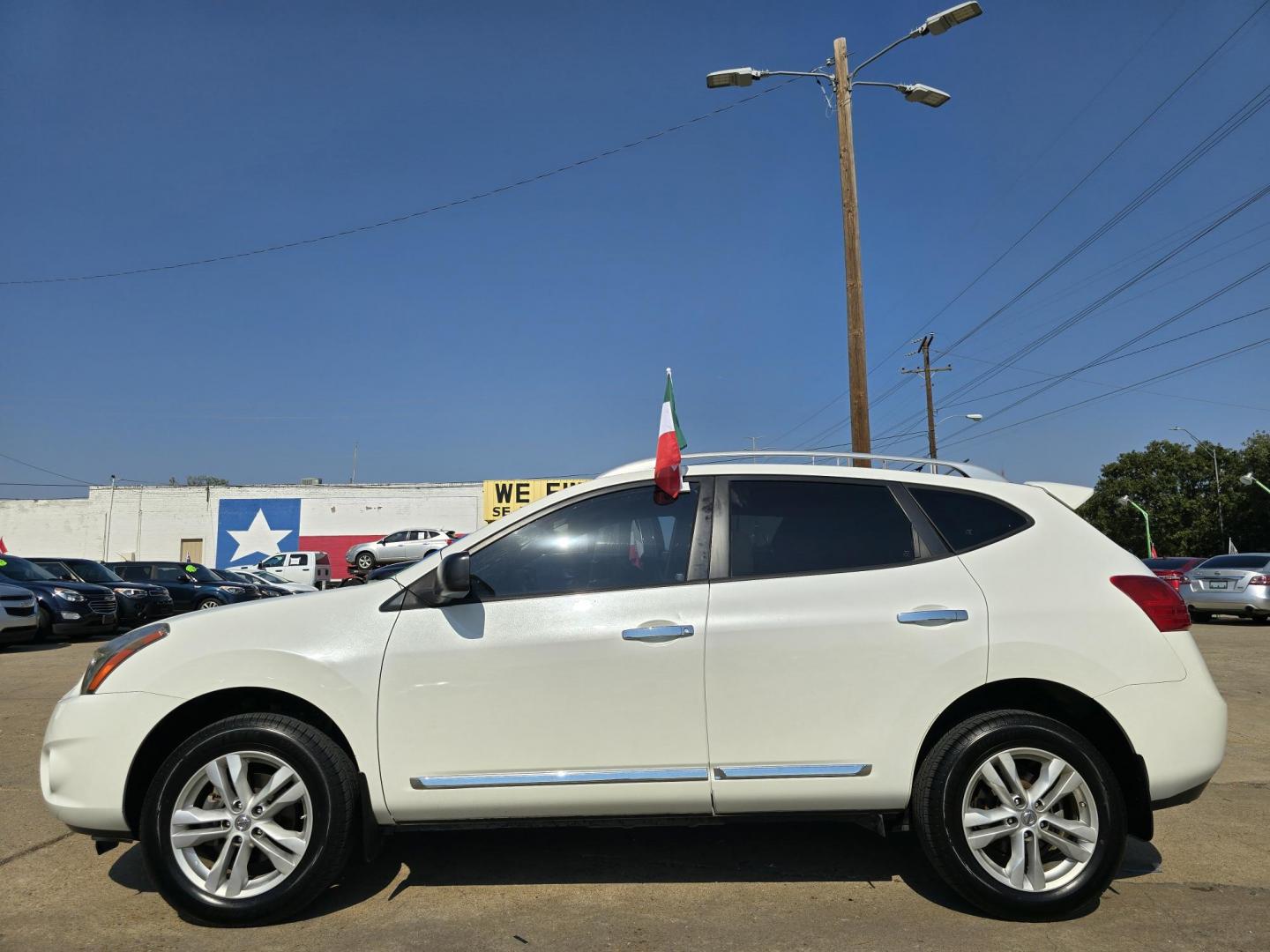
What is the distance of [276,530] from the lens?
152ft

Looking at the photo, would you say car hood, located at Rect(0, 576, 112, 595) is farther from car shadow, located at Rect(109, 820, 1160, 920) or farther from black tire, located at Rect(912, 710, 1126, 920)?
black tire, located at Rect(912, 710, 1126, 920)

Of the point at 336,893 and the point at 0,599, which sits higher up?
the point at 0,599

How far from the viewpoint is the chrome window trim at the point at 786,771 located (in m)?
3.55

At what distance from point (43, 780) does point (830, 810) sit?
322 centimetres

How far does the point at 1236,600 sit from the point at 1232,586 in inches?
11.7

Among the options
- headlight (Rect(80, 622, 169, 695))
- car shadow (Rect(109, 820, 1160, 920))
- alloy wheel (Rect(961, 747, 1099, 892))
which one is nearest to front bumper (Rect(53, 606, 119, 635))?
car shadow (Rect(109, 820, 1160, 920))

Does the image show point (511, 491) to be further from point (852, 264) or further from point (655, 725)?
point (655, 725)

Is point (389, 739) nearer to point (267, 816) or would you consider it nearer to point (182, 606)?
point (267, 816)

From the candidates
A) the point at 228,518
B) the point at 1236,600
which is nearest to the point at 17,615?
the point at 1236,600

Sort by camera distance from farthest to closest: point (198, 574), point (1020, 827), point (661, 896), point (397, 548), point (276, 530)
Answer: point (276, 530) < point (397, 548) < point (198, 574) < point (661, 896) < point (1020, 827)

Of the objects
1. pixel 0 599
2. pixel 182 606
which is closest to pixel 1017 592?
pixel 0 599

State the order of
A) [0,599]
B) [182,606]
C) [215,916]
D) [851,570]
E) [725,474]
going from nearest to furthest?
[215,916] → [851,570] → [725,474] → [0,599] → [182,606]

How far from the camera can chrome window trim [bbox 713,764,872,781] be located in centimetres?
355

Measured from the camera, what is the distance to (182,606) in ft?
68.1
